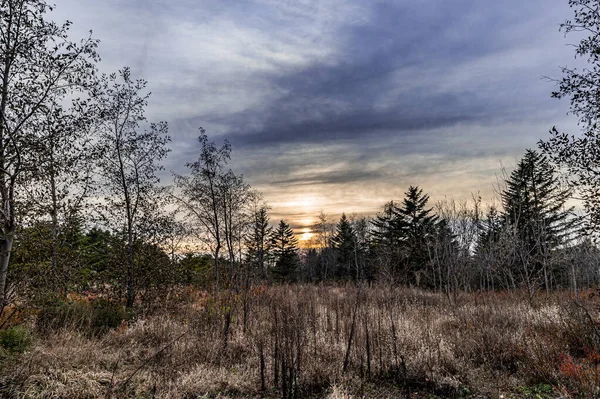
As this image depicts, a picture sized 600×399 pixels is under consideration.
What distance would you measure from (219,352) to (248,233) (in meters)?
12.3

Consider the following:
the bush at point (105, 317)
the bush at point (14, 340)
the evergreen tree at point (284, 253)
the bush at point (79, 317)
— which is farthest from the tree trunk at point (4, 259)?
the evergreen tree at point (284, 253)

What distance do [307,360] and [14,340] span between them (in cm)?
546

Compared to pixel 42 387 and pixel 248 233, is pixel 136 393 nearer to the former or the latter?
pixel 42 387

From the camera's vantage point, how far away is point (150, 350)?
7.19m

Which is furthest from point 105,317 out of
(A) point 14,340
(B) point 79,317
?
(A) point 14,340

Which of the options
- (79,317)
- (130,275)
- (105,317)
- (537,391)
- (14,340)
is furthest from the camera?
(130,275)

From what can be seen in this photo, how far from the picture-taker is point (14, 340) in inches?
246

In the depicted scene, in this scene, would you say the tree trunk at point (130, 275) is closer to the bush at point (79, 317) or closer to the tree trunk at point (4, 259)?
the bush at point (79, 317)

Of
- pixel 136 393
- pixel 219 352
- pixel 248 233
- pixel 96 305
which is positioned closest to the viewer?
pixel 136 393

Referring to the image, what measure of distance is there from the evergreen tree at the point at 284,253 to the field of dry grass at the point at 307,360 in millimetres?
30609

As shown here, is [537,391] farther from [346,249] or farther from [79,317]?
[346,249]

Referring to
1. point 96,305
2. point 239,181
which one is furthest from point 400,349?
point 239,181

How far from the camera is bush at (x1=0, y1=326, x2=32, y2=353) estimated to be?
20.2 ft

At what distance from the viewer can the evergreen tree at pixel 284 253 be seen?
129ft
